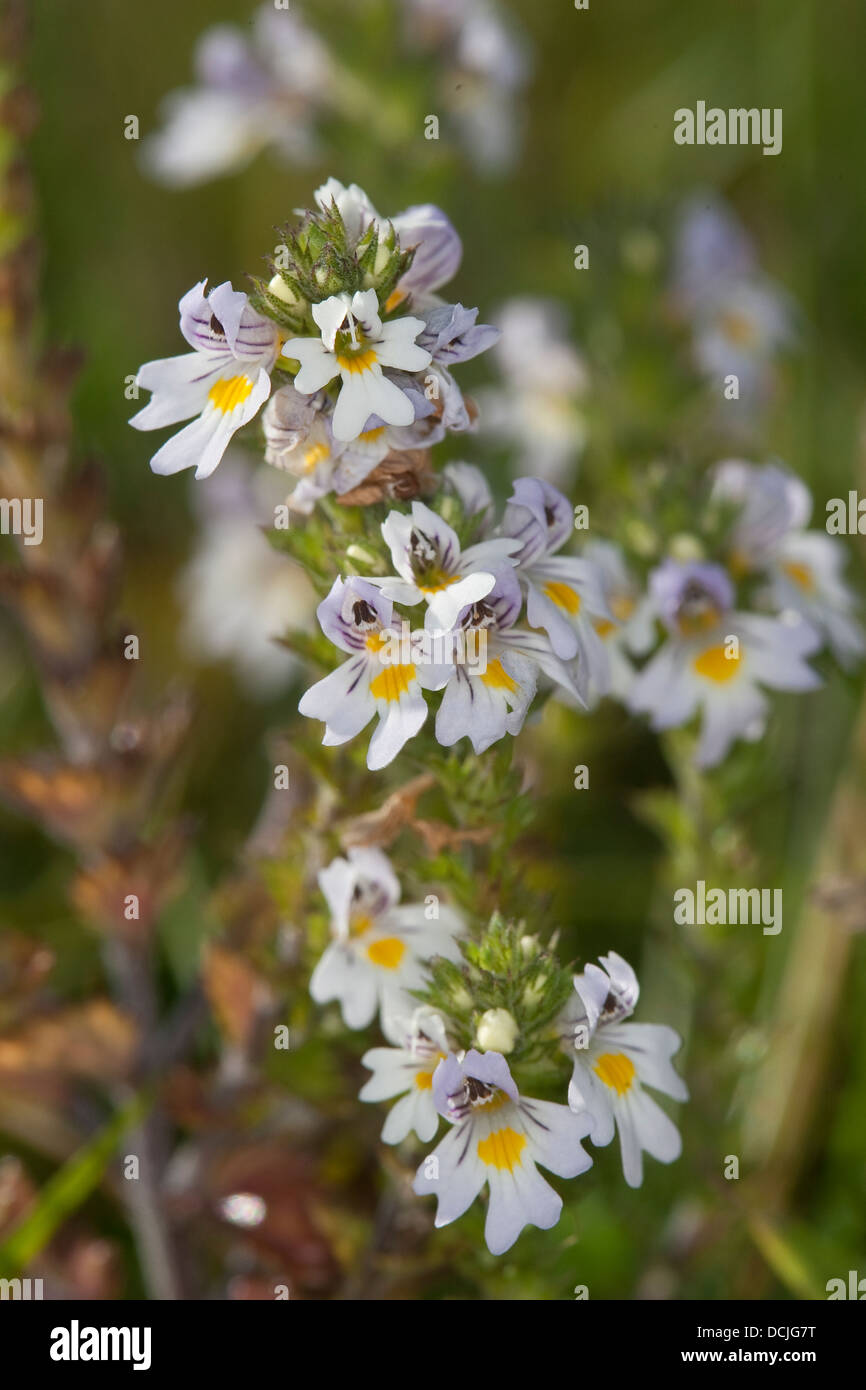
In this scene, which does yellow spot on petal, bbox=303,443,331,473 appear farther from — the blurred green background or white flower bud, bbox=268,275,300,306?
the blurred green background

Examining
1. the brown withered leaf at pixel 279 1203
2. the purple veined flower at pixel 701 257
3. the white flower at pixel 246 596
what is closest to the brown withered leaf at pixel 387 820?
the brown withered leaf at pixel 279 1203

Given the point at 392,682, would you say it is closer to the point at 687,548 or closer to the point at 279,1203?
the point at 687,548

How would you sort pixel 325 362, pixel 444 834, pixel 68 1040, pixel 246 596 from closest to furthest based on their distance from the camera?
pixel 325 362 < pixel 444 834 < pixel 68 1040 < pixel 246 596

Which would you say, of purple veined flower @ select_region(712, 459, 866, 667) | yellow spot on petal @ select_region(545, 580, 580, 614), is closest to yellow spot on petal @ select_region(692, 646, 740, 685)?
purple veined flower @ select_region(712, 459, 866, 667)

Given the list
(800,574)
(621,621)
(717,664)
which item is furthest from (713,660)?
(800,574)

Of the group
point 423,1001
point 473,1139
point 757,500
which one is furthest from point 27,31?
point 473,1139
